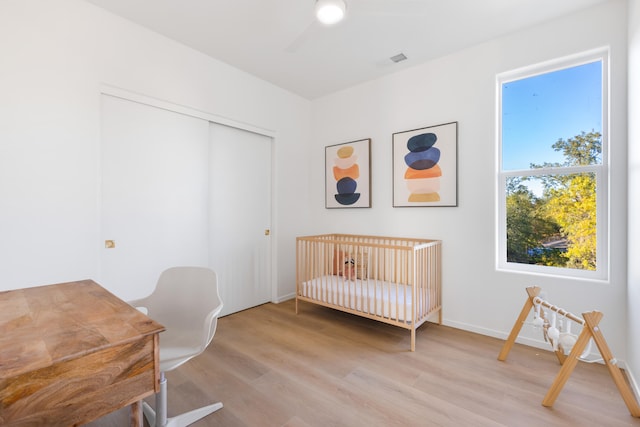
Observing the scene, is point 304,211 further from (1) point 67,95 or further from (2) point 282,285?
(1) point 67,95

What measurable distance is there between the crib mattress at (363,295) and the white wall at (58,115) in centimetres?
185

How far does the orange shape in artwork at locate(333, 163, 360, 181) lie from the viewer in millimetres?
3414

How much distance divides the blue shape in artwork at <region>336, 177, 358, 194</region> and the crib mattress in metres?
1.04

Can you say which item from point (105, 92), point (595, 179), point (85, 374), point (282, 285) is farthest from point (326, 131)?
point (85, 374)

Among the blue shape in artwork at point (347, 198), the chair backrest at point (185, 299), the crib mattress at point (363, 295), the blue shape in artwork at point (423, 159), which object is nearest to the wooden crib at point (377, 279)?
the crib mattress at point (363, 295)

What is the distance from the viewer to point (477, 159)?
2.59 m

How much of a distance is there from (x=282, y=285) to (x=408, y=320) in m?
1.70

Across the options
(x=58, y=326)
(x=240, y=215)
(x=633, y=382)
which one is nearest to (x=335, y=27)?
(x=240, y=215)

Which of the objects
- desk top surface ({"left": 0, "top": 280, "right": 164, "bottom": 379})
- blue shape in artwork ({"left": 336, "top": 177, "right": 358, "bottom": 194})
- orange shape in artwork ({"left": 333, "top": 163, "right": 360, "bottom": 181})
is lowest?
desk top surface ({"left": 0, "top": 280, "right": 164, "bottom": 379})

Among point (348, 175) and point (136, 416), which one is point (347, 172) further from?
point (136, 416)

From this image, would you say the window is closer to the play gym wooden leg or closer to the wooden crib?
the wooden crib

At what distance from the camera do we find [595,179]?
216 centimetres

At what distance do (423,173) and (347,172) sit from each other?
933 mm

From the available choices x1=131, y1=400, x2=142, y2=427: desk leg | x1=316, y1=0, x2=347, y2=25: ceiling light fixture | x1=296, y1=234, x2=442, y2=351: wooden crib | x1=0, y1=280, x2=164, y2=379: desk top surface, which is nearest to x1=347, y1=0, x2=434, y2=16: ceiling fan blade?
x1=316, y1=0, x2=347, y2=25: ceiling light fixture
